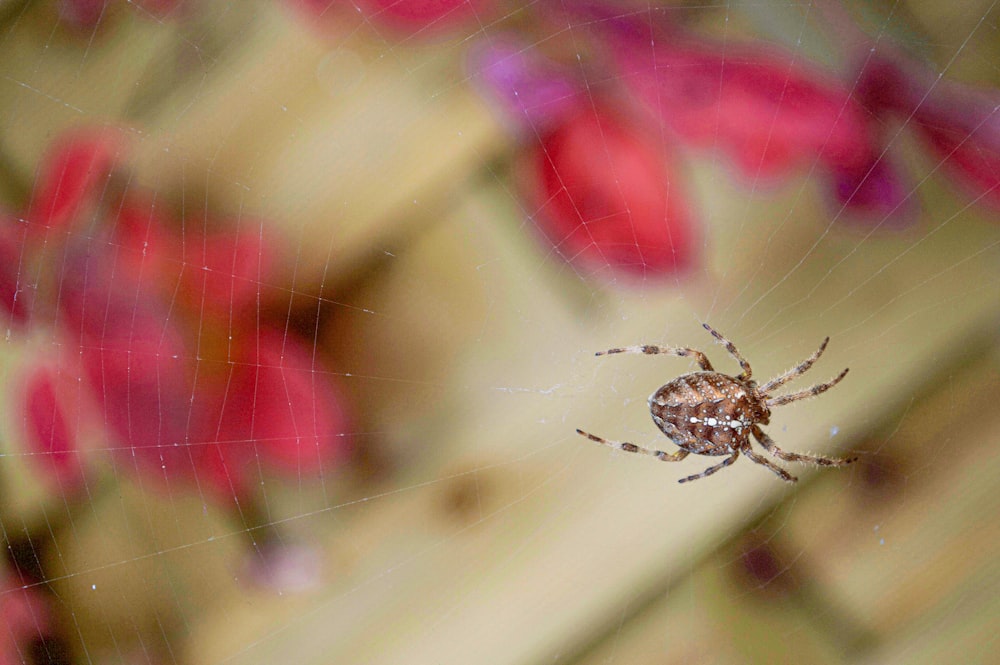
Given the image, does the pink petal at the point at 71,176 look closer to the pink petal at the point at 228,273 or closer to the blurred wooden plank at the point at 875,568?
the pink petal at the point at 228,273

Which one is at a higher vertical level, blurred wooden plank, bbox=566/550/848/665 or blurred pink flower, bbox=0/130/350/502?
blurred pink flower, bbox=0/130/350/502

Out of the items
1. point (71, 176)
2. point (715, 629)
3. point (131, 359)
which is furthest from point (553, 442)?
point (71, 176)

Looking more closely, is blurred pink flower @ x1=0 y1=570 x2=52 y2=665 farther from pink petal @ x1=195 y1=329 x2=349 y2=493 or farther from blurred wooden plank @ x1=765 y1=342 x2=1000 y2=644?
blurred wooden plank @ x1=765 y1=342 x2=1000 y2=644

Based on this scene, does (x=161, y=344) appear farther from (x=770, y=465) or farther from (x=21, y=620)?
(x=770, y=465)

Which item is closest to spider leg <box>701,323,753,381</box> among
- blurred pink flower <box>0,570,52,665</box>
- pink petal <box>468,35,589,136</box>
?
pink petal <box>468,35,589,136</box>

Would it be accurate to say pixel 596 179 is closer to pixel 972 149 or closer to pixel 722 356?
pixel 722 356
